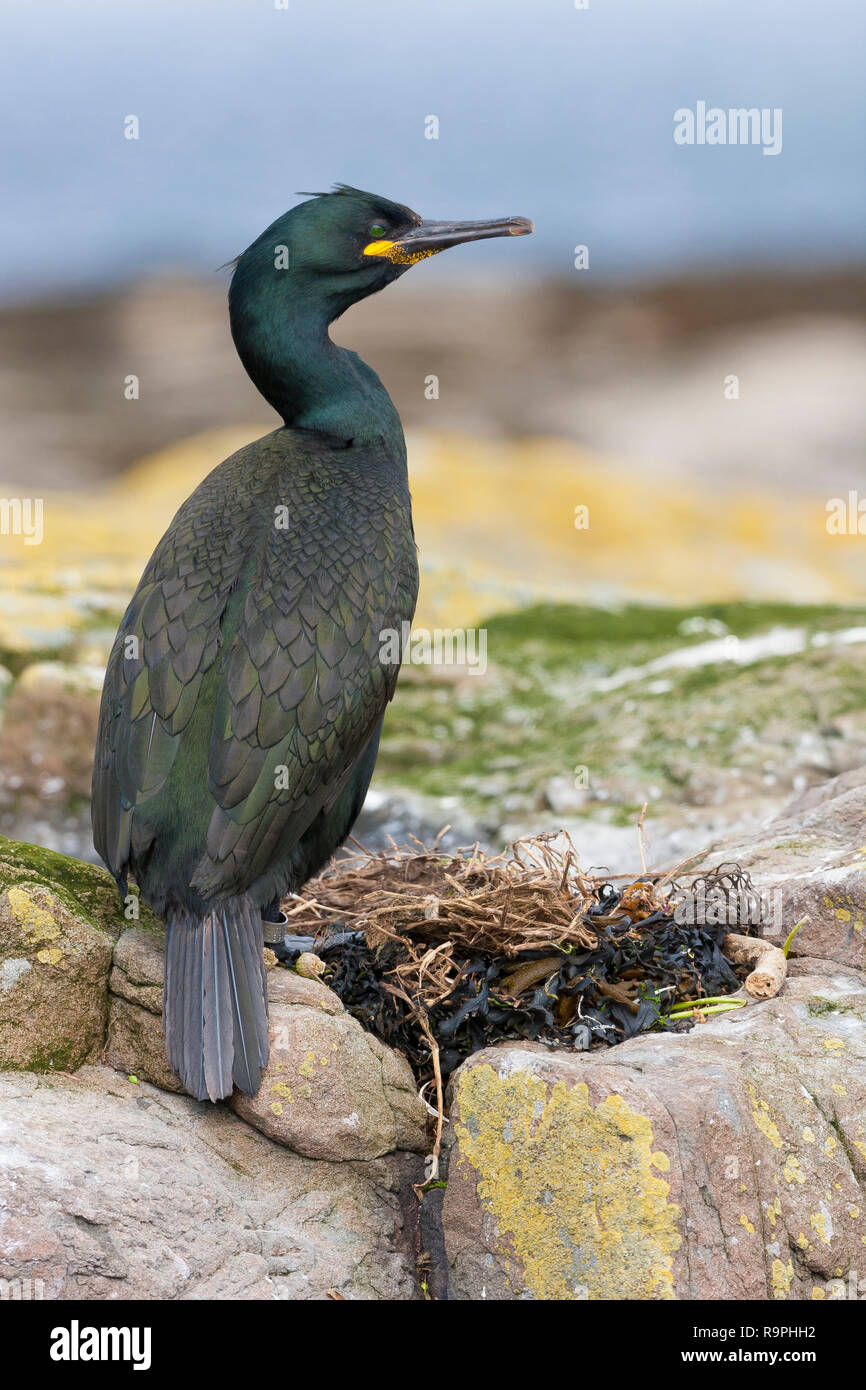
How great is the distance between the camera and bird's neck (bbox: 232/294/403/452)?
5062 mm

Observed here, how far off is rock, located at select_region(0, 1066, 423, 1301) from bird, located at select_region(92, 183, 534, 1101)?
0.20m

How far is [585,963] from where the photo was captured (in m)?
4.21

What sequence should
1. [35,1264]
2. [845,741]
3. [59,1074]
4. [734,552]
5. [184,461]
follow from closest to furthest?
[35,1264]
[59,1074]
[845,741]
[734,552]
[184,461]

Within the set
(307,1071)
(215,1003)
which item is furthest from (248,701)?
(307,1071)

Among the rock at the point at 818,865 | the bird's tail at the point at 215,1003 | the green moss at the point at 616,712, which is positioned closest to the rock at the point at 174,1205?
the bird's tail at the point at 215,1003

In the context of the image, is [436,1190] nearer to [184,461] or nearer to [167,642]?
[167,642]

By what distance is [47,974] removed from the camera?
3734 millimetres

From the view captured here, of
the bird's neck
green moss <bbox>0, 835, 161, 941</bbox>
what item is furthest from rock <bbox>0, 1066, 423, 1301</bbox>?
the bird's neck

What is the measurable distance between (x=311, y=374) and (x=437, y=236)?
0.84 metres

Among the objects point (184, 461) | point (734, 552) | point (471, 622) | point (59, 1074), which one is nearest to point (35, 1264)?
point (59, 1074)

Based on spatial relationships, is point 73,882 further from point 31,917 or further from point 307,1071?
point 307,1071

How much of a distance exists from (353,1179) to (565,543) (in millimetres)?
10666

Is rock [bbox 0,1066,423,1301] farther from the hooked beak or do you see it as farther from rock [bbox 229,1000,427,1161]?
the hooked beak

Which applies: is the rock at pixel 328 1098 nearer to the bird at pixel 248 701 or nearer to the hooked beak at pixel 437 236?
the bird at pixel 248 701
